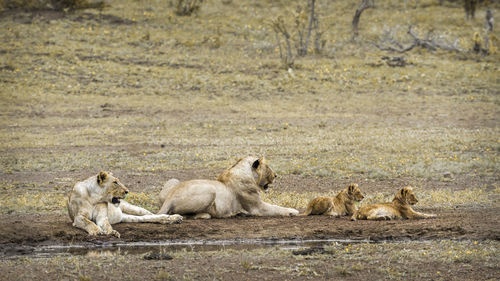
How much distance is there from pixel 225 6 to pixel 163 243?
2941cm

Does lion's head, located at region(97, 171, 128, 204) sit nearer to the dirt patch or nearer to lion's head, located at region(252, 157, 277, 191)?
the dirt patch

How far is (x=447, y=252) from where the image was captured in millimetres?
8031

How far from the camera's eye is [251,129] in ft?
68.0

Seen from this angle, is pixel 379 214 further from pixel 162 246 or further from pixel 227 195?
pixel 162 246

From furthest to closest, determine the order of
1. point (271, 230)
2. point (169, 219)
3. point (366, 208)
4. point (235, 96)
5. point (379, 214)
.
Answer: point (235, 96), point (366, 208), point (379, 214), point (169, 219), point (271, 230)

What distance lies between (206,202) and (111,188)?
1457 mm

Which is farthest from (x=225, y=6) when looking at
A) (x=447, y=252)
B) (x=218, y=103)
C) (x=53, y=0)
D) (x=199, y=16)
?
(x=447, y=252)

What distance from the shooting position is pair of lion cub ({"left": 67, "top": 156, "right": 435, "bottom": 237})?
938cm

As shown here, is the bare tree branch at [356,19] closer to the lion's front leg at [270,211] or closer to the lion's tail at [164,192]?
the lion's front leg at [270,211]

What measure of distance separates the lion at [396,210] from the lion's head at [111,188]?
325 cm

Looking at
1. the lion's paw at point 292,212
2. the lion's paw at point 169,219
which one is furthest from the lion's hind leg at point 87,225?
the lion's paw at point 292,212

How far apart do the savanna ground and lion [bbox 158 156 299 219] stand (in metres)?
0.33

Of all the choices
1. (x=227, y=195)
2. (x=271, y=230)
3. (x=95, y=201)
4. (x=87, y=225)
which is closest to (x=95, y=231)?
(x=87, y=225)

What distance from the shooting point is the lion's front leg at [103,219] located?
9.12 metres
